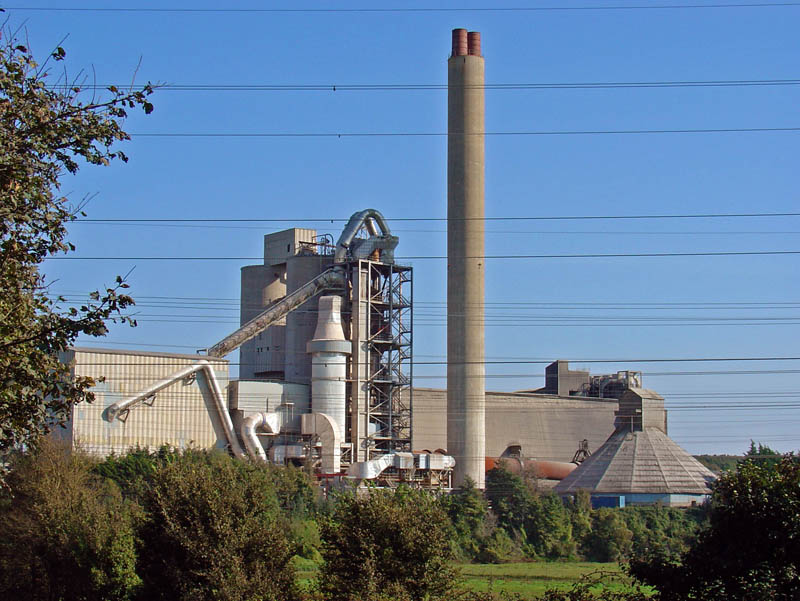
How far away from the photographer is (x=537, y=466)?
287 ft

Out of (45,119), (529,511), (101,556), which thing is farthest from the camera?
(529,511)

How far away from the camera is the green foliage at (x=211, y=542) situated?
24.7 metres

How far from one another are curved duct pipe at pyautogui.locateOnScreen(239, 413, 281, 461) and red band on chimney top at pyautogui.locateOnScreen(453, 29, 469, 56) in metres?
30.1

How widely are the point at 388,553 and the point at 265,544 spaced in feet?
14.6

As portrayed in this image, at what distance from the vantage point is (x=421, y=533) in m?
22.3

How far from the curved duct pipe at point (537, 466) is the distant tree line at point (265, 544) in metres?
37.7

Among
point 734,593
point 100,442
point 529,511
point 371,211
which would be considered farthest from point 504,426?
point 734,593

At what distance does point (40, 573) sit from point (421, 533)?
58.6ft

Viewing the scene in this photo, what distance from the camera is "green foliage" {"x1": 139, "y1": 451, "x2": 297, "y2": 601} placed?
24688 mm

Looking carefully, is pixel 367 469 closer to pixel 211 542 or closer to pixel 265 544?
pixel 211 542

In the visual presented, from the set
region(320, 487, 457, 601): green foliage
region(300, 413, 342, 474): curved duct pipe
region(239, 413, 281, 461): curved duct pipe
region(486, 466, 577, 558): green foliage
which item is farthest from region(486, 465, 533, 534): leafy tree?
region(320, 487, 457, 601): green foliage

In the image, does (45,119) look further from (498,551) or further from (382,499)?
(498,551)

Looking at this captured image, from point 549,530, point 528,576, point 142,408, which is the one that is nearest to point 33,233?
point 528,576

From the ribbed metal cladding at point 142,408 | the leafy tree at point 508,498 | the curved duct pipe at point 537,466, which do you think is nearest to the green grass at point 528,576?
the leafy tree at point 508,498
